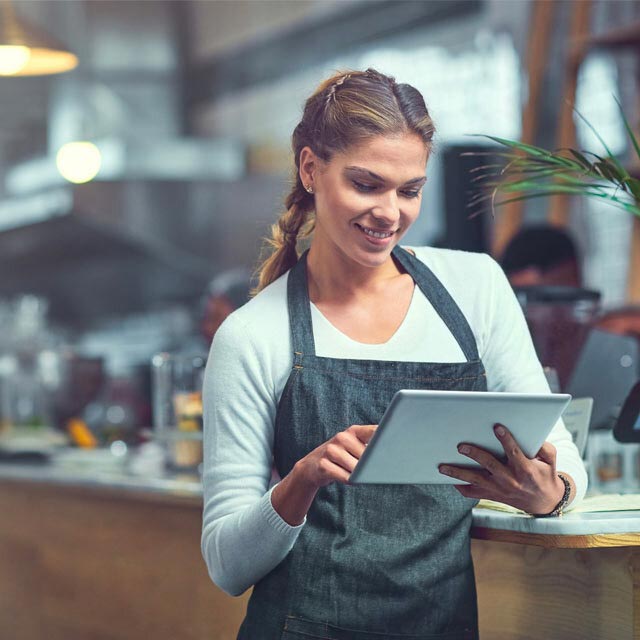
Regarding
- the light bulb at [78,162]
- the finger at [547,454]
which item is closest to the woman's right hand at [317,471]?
the finger at [547,454]

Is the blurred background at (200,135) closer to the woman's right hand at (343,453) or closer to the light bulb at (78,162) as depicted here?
the light bulb at (78,162)

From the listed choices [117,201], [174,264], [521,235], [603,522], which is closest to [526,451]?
[603,522]

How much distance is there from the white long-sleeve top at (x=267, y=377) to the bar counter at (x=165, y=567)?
0.11m

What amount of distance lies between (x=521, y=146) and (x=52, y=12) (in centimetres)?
242

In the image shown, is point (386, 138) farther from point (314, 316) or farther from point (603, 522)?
point (603, 522)

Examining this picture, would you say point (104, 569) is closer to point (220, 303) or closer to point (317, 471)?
point (220, 303)

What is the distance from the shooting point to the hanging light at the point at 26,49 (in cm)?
368

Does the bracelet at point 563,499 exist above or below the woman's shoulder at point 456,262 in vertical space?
below

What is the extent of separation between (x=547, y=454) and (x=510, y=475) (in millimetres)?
57

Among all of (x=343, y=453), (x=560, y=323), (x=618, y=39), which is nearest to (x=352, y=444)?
(x=343, y=453)

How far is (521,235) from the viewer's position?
12.4 feet

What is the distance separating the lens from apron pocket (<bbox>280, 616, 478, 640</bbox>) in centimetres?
176

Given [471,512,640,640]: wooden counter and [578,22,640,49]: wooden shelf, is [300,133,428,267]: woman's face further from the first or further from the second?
[578,22,640,49]: wooden shelf

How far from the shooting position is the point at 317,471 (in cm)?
161
